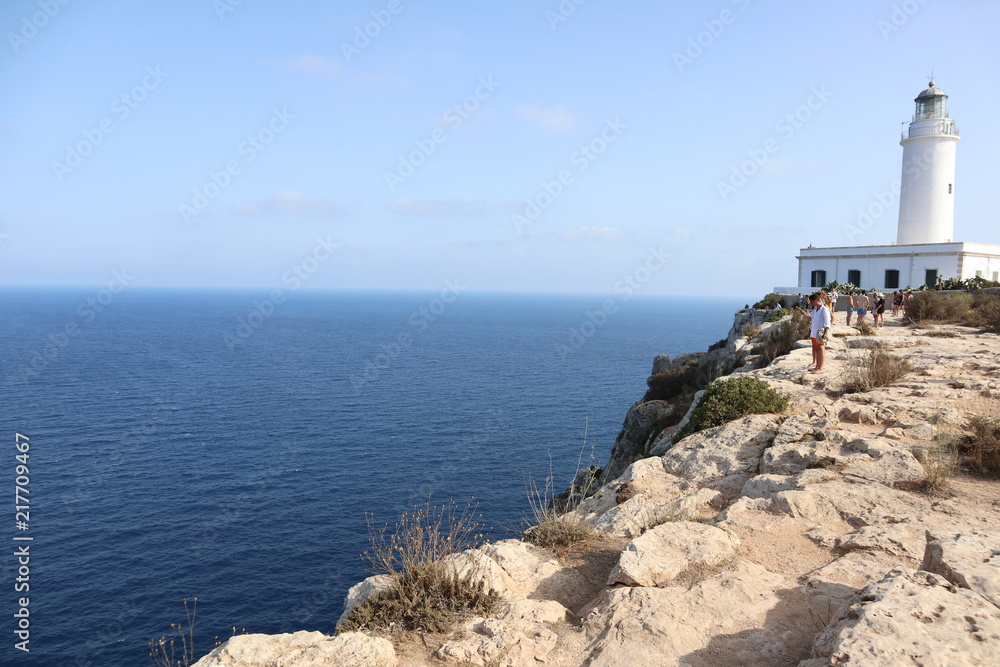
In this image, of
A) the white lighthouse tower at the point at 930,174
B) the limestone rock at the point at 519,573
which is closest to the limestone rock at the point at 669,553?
the limestone rock at the point at 519,573

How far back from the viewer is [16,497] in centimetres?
3198

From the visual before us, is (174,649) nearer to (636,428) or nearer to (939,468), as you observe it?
Result: (939,468)

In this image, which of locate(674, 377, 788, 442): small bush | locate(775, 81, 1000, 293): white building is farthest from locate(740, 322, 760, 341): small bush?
locate(775, 81, 1000, 293): white building

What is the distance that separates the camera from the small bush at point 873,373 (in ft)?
40.4

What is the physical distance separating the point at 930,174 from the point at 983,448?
45.9 metres

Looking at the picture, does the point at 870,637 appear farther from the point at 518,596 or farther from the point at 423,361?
the point at 423,361

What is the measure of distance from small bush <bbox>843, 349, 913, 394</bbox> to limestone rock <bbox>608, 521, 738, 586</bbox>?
766cm

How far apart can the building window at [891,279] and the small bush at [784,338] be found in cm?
2722

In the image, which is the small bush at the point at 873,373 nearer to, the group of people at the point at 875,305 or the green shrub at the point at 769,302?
the group of people at the point at 875,305

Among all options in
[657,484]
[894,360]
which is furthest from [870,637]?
[894,360]

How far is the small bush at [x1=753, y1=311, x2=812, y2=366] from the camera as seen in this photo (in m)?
19.2

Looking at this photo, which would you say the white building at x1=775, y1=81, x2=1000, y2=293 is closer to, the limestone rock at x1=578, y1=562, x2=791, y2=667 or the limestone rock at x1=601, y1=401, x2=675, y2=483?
the limestone rock at x1=601, y1=401, x2=675, y2=483

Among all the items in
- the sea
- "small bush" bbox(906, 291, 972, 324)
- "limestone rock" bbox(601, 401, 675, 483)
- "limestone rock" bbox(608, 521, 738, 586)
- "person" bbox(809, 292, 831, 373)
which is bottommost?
the sea

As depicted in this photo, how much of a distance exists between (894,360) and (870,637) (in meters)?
11.5
